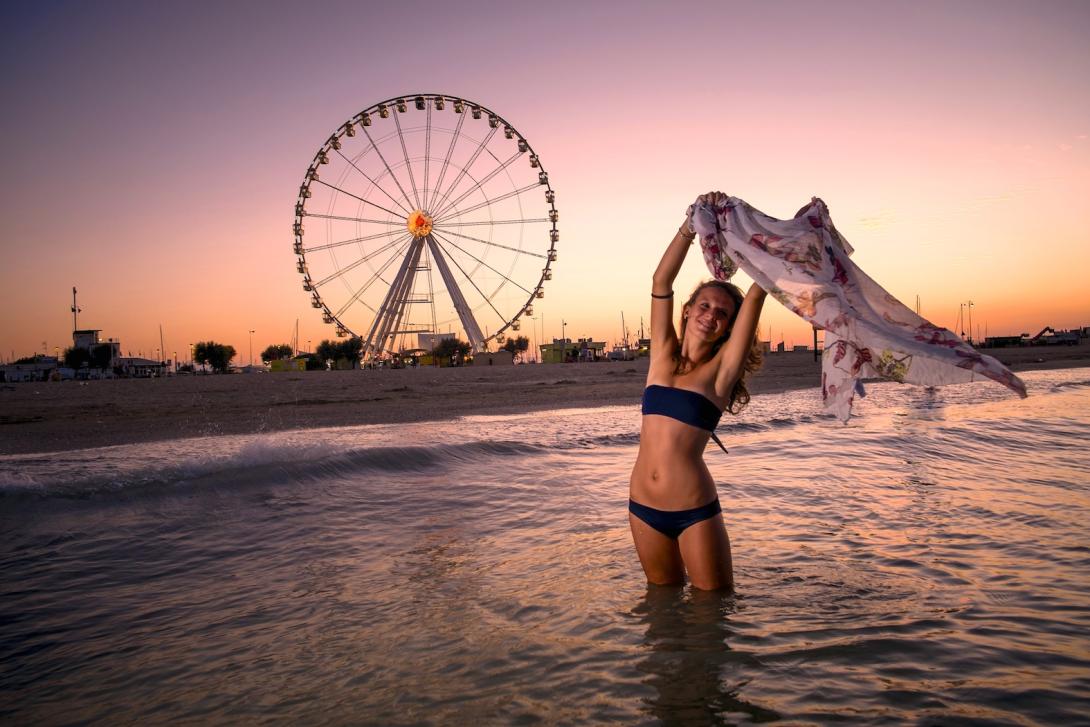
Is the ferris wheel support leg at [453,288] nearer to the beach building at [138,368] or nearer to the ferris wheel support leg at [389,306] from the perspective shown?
the ferris wheel support leg at [389,306]

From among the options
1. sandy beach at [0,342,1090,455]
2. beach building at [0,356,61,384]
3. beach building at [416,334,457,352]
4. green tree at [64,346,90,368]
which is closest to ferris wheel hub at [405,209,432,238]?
sandy beach at [0,342,1090,455]

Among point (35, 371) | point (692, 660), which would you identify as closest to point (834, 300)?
point (692, 660)

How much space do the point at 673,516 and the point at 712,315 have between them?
1.02 metres

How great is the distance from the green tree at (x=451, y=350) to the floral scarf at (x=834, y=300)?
3087 inches

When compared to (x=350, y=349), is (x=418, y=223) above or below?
above

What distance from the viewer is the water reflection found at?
263cm

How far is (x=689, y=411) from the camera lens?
3459 mm

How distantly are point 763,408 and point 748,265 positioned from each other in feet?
43.7

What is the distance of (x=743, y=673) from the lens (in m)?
2.93

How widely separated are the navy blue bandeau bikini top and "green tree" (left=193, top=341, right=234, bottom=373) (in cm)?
10610

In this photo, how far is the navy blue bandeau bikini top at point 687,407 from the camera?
136 inches

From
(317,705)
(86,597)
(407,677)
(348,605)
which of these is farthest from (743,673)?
(86,597)

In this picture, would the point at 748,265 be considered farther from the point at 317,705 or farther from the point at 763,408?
the point at 763,408

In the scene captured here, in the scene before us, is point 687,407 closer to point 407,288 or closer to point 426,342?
point 407,288
